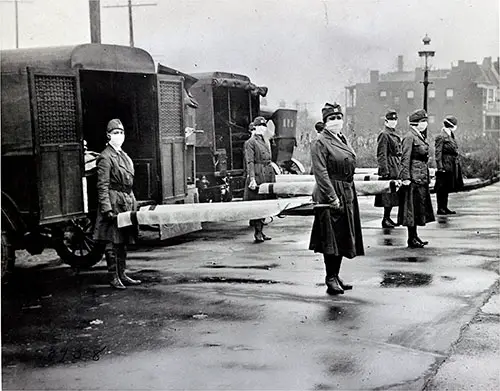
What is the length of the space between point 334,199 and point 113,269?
2754mm

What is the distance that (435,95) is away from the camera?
62.2m

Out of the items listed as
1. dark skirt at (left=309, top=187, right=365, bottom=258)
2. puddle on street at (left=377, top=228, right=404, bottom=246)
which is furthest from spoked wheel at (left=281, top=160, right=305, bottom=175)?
dark skirt at (left=309, top=187, right=365, bottom=258)

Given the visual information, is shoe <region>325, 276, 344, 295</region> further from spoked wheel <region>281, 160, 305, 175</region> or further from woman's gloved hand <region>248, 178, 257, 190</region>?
spoked wheel <region>281, 160, 305, 175</region>

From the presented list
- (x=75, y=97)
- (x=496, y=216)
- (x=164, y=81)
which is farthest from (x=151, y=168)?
(x=496, y=216)

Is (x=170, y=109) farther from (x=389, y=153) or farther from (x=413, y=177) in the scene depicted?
(x=389, y=153)

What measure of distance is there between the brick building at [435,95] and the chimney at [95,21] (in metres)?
41.5

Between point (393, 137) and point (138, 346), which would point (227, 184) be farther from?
point (138, 346)

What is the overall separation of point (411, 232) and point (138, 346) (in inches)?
222

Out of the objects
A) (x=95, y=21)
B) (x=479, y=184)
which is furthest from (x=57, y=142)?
(x=479, y=184)

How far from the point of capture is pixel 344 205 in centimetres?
726

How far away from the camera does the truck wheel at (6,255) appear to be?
7.71 meters

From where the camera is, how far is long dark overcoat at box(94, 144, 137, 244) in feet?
25.3

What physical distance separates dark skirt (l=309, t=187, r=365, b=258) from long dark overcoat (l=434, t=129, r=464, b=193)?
7.38 m

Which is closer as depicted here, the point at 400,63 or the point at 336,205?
the point at 336,205
